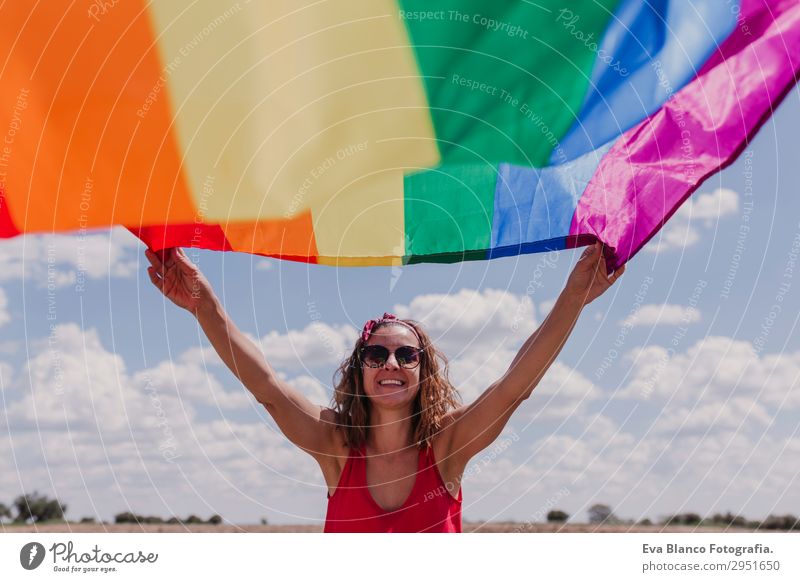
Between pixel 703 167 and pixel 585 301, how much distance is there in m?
1.47

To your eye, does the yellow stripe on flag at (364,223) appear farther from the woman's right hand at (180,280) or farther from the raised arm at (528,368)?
the raised arm at (528,368)

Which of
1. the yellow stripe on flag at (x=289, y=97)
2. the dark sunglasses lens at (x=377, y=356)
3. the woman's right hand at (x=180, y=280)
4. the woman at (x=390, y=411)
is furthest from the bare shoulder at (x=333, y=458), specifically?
the yellow stripe on flag at (x=289, y=97)

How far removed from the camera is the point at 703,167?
6.79 metres

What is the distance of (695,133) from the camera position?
6922mm

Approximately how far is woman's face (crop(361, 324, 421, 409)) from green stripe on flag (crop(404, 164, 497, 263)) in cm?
161

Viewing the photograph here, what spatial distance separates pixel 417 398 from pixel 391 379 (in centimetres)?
29

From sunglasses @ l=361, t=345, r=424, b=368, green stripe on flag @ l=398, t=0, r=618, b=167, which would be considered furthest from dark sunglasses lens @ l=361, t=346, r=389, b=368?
green stripe on flag @ l=398, t=0, r=618, b=167

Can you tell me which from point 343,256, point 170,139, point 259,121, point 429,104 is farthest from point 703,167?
point 170,139

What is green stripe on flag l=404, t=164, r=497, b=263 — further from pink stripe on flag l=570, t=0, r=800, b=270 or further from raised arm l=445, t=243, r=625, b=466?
raised arm l=445, t=243, r=625, b=466

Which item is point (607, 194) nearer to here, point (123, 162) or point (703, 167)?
point (703, 167)

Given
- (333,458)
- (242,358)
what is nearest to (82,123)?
(242,358)

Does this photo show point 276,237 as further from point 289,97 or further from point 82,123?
point 82,123

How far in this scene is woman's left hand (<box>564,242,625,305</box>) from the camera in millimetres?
6406

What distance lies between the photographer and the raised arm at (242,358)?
6449mm
